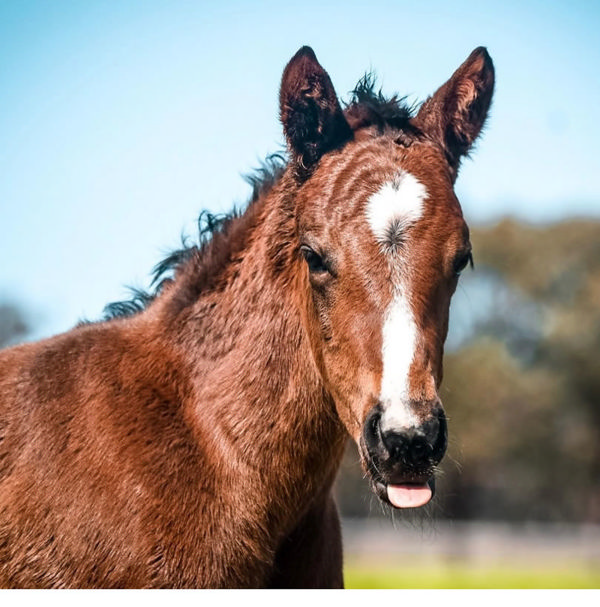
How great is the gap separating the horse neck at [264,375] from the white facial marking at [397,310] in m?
0.47

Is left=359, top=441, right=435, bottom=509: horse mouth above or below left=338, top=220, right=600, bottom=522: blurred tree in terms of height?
above

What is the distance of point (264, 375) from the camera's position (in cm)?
328

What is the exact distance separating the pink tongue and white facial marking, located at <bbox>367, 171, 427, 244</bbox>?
31.9 inches

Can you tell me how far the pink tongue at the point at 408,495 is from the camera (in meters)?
2.74

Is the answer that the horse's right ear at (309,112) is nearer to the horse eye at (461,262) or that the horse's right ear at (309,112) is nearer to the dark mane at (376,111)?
the dark mane at (376,111)

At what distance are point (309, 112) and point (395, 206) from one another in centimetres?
64

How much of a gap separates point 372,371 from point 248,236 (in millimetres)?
1014

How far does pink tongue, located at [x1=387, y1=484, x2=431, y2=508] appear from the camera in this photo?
2.74 meters

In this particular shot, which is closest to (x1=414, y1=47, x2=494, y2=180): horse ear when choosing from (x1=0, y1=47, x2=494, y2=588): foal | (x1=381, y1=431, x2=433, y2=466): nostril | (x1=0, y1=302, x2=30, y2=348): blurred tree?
(x1=0, y1=47, x2=494, y2=588): foal

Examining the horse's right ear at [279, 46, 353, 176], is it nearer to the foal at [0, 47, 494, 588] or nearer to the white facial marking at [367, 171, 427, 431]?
the foal at [0, 47, 494, 588]

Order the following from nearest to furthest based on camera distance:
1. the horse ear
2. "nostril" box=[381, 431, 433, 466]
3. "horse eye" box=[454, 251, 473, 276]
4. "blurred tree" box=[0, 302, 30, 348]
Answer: "nostril" box=[381, 431, 433, 466], "horse eye" box=[454, 251, 473, 276], the horse ear, "blurred tree" box=[0, 302, 30, 348]

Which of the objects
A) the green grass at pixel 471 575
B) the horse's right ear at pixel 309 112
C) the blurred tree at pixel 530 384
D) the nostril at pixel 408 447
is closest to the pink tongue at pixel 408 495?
the nostril at pixel 408 447

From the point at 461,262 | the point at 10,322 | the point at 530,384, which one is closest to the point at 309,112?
the point at 461,262

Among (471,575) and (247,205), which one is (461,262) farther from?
(471,575)
